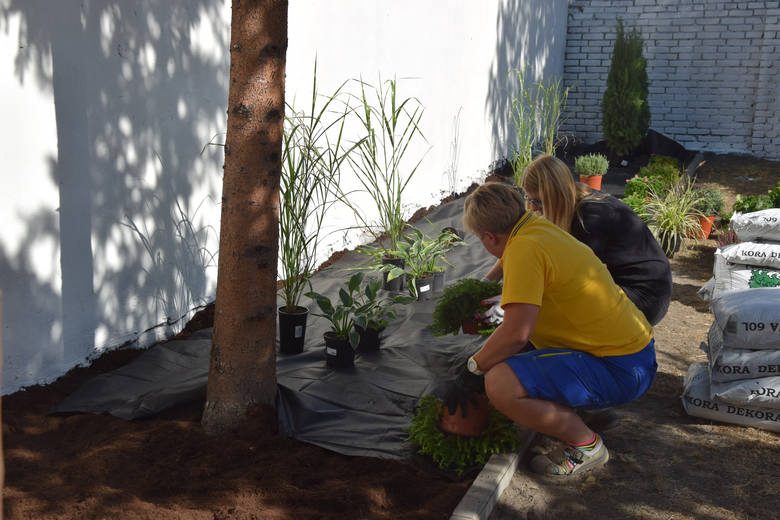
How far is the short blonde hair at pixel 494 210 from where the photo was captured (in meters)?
2.27

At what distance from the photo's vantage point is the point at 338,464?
93.7 inches

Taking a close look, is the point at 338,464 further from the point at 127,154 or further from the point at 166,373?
the point at 127,154

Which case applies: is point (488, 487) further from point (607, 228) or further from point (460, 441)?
point (607, 228)

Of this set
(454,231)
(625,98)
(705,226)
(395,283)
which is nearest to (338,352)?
(395,283)

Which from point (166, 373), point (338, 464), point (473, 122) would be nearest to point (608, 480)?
point (338, 464)

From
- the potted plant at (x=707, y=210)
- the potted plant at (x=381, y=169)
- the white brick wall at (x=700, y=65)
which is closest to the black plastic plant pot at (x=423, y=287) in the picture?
the potted plant at (x=381, y=169)

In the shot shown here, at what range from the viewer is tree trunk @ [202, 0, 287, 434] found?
2275 mm

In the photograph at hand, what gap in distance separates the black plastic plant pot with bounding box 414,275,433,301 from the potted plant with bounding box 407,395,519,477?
1698 mm

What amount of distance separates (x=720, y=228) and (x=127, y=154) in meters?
A: 5.50

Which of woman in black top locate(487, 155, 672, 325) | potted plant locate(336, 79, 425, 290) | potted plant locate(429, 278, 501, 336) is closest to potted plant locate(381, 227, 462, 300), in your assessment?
potted plant locate(336, 79, 425, 290)

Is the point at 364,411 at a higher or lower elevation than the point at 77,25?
lower

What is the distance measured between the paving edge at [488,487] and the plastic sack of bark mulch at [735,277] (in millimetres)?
2100

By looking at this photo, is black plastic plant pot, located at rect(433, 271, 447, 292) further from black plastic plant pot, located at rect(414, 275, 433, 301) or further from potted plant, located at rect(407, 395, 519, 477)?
potted plant, located at rect(407, 395, 519, 477)

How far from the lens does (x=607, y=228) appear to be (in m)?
2.92
